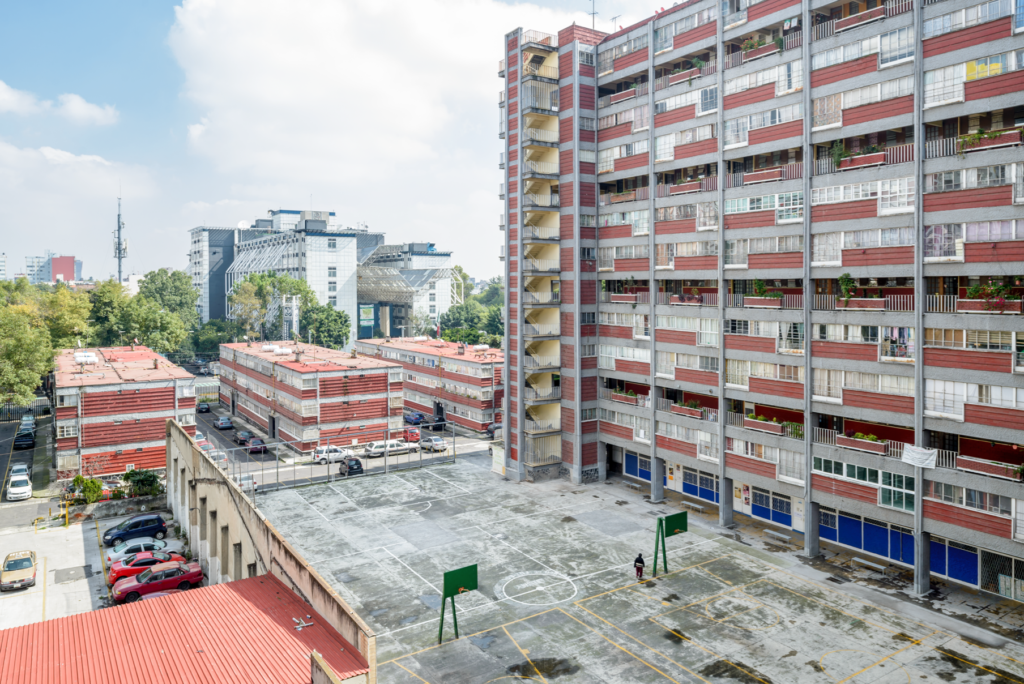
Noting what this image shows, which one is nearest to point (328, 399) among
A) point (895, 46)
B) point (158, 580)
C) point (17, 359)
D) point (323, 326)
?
point (17, 359)

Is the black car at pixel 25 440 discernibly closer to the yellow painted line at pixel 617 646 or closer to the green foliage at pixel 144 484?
the green foliage at pixel 144 484

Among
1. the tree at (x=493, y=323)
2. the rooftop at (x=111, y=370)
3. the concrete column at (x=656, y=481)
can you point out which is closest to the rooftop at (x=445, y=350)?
the concrete column at (x=656, y=481)

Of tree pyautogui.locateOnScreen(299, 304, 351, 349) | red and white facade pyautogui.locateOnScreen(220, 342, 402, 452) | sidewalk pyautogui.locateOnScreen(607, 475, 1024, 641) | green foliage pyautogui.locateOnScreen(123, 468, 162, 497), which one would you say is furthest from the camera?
tree pyautogui.locateOnScreen(299, 304, 351, 349)

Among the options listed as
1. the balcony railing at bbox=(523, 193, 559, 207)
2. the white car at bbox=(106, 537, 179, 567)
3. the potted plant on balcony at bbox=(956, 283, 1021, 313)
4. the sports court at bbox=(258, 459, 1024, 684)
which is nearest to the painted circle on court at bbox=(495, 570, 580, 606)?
the sports court at bbox=(258, 459, 1024, 684)

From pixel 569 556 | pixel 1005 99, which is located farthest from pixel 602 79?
pixel 569 556

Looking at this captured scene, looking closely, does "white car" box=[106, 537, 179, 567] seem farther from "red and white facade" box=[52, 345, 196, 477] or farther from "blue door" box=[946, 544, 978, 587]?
"blue door" box=[946, 544, 978, 587]

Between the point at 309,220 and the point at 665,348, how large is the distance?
131742 millimetres

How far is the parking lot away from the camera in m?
37.2

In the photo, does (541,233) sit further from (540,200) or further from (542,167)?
(542,167)

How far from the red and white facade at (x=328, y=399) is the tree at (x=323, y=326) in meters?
58.2

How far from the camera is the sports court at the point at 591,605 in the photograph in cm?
3019

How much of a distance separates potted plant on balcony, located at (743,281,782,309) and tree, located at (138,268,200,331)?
146m

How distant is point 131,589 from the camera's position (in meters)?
37.6

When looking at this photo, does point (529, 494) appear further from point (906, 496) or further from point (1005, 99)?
point (1005, 99)
